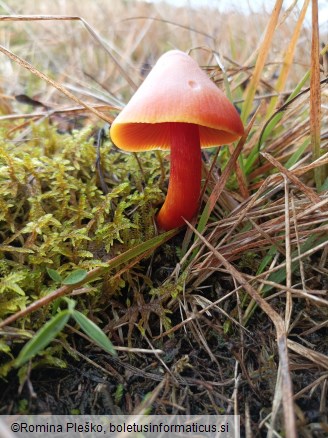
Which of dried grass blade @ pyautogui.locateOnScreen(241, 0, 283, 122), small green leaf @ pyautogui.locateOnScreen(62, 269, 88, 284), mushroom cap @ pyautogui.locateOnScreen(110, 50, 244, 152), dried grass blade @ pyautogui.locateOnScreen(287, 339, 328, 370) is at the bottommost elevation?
dried grass blade @ pyautogui.locateOnScreen(287, 339, 328, 370)

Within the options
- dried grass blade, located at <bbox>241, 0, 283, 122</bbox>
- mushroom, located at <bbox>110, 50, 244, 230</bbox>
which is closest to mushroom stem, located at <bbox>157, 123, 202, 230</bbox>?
mushroom, located at <bbox>110, 50, 244, 230</bbox>

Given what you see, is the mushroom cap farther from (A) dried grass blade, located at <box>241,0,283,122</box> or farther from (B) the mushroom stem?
(A) dried grass blade, located at <box>241,0,283,122</box>

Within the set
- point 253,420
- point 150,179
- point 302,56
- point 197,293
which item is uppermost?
point 302,56

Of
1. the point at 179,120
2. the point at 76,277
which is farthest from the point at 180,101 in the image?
the point at 76,277

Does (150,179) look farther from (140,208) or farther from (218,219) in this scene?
(218,219)

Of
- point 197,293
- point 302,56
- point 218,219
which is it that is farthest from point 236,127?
point 302,56

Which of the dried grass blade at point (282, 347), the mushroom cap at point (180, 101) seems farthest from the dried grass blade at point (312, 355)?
the mushroom cap at point (180, 101)

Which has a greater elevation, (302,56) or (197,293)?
(302,56)
